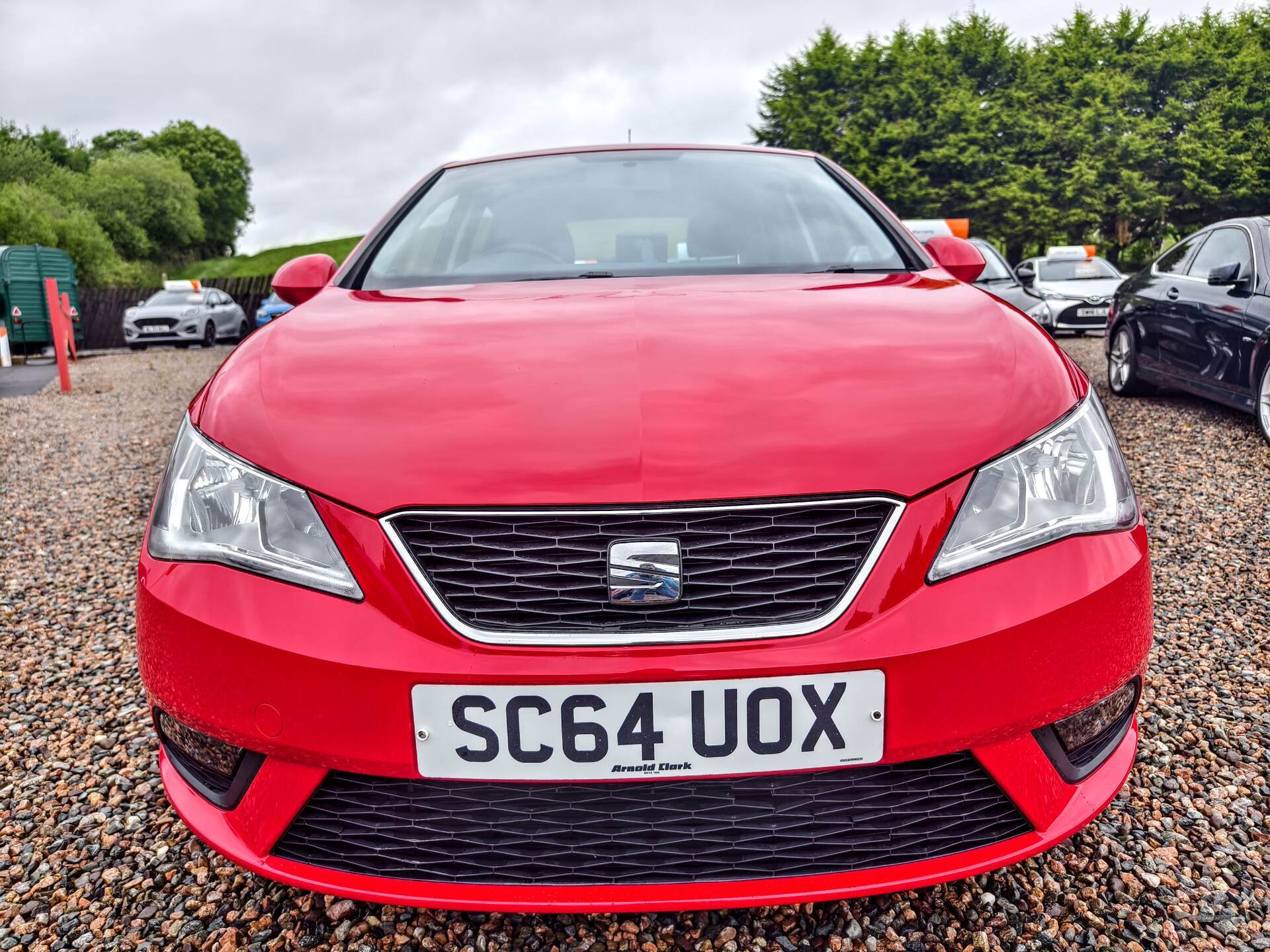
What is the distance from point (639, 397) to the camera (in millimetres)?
1453

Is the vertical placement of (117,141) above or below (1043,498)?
above

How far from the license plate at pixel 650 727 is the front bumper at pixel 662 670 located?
2 centimetres

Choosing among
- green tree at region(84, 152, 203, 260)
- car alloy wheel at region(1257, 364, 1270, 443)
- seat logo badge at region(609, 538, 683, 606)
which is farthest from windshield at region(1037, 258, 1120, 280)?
green tree at region(84, 152, 203, 260)

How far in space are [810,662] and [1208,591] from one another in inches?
105

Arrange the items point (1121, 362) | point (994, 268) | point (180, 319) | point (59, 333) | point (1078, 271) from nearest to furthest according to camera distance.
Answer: point (1121, 362) → point (994, 268) → point (59, 333) → point (1078, 271) → point (180, 319)

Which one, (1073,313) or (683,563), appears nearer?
(683,563)

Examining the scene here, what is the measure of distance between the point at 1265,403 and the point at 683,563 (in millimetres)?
5681

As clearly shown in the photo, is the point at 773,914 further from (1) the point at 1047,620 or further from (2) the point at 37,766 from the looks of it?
(2) the point at 37,766

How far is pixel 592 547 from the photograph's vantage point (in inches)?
51.6

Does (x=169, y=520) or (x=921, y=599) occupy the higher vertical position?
(x=169, y=520)

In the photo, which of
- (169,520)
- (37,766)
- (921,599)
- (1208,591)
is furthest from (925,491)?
(1208,591)

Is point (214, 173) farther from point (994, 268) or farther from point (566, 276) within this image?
point (566, 276)

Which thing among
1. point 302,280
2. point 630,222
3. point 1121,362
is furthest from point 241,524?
point 1121,362

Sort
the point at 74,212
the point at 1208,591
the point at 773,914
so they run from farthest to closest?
the point at 74,212 → the point at 1208,591 → the point at 773,914
